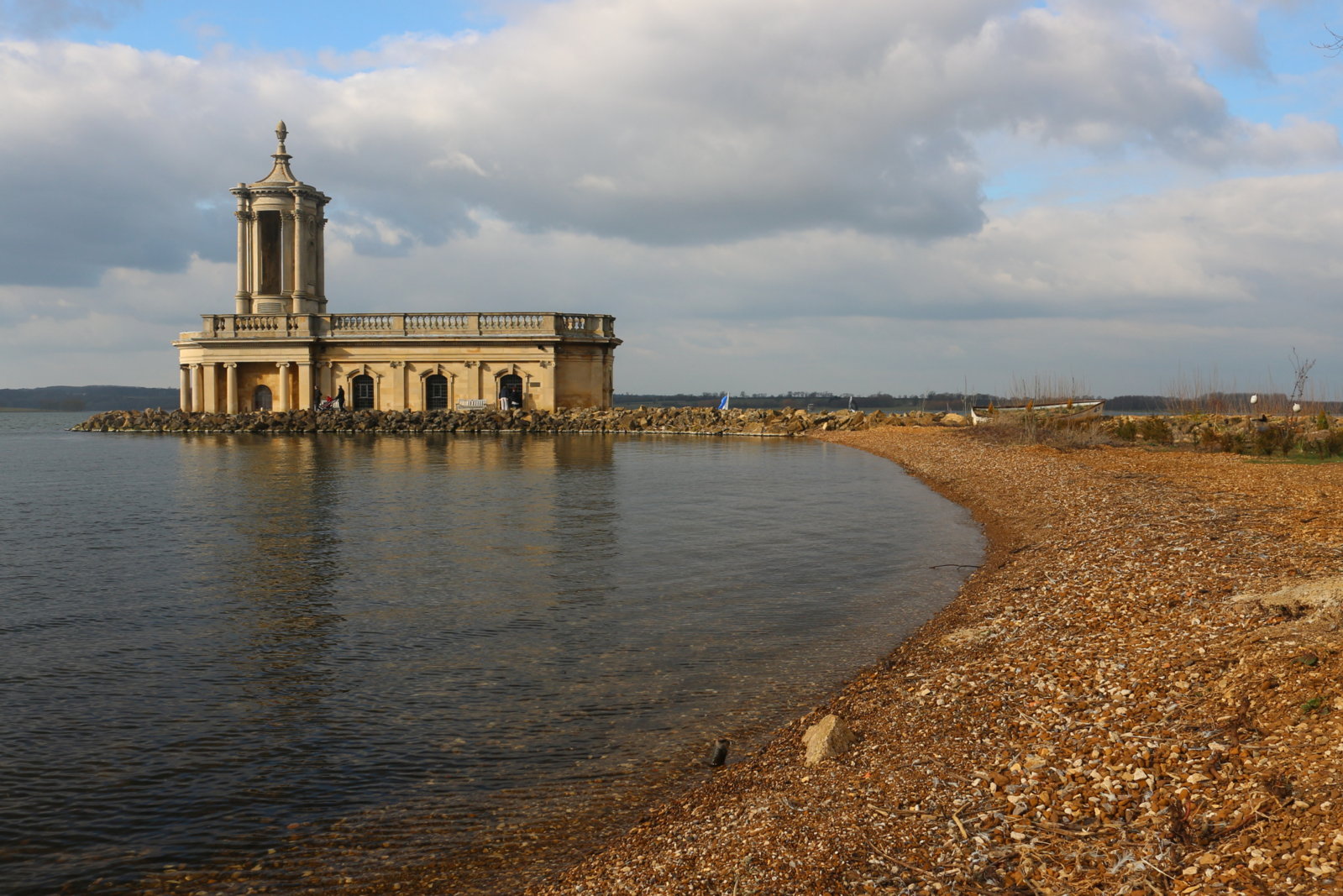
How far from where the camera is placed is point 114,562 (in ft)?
48.1

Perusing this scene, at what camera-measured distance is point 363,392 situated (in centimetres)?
5828

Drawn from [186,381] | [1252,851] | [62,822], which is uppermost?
[186,381]

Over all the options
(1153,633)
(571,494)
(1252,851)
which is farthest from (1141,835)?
(571,494)

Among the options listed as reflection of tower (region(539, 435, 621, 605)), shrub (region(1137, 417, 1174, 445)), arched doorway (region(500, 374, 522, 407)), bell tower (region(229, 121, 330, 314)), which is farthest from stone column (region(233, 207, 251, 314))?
shrub (region(1137, 417, 1174, 445))

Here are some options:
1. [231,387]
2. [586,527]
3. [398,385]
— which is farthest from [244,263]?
[586,527]

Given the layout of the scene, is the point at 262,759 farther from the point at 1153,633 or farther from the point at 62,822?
the point at 1153,633

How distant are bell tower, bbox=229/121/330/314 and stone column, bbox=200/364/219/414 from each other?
12.9 ft

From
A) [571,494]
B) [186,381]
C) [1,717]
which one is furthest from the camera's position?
[186,381]

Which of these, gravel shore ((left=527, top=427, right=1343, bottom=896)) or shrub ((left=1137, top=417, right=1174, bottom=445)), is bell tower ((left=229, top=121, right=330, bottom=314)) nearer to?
shrub ((left=1137, top=417, right=1174, bottom=445))

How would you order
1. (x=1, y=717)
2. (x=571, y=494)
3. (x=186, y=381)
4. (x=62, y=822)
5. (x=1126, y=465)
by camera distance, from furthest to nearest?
1. (x=186, y=381)
2. (x=1126, y=465)
3. (x=571, y=494)
4. (x=1, y=717)
5. (x=62, y=822)

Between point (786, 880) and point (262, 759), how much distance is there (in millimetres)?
4246

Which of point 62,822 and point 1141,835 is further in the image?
point 62,822

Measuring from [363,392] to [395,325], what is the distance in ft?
15.2

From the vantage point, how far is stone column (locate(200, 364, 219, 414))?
57.8m
